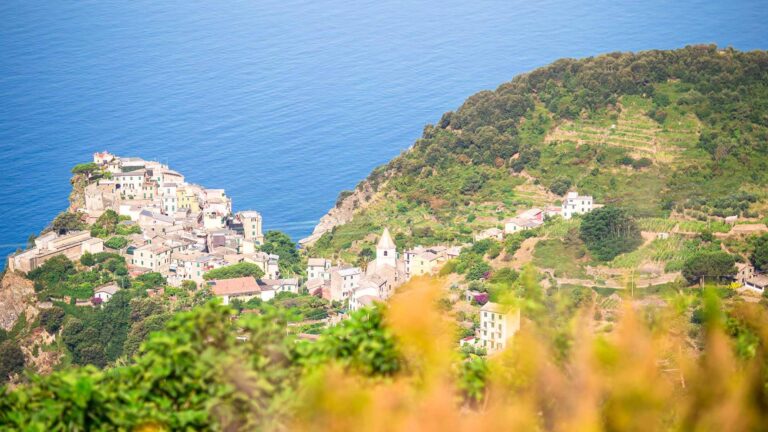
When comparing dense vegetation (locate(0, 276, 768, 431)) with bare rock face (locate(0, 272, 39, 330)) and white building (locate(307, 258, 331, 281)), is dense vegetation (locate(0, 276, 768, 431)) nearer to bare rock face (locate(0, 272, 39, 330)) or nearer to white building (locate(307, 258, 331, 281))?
white building (locate(307, 258, 331, 281))

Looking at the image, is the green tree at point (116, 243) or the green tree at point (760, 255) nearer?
the green tree at point (760, 255)

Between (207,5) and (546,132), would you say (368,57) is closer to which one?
(207,5)

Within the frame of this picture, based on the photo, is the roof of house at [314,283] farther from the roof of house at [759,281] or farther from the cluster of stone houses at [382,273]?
the roof of house at [759,281]

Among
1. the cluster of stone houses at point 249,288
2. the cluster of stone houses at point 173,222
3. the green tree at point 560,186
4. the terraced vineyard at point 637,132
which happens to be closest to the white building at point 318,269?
the cluster of stone houses at point 249,288

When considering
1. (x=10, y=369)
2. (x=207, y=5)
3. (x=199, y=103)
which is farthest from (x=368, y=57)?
(x=10, y=369)

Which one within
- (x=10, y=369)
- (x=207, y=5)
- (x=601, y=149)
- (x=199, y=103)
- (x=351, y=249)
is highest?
(x=207, y=5)

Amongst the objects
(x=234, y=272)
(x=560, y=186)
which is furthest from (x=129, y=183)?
(x=560, y=186)

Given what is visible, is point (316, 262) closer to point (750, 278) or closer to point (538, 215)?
point (538, 215)
